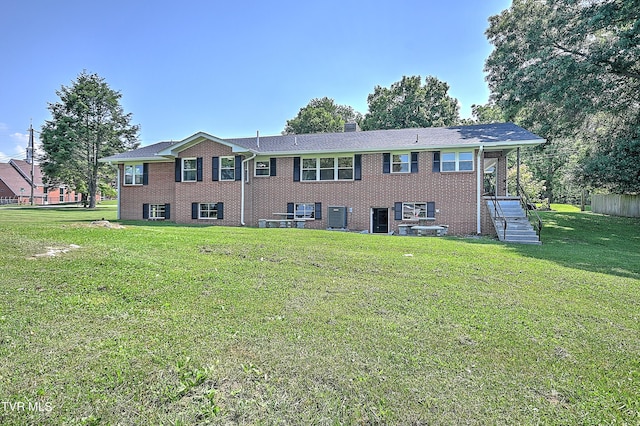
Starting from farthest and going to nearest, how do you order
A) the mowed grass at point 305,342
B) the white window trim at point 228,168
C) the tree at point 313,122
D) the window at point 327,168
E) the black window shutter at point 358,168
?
1. the tree at point 313,122
2. the white window trim at point 228,168
3. the window at point 327,168
4. the black window shutter at point 358,168
5. the mowed grass at point 305,342

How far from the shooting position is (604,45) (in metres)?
16.5

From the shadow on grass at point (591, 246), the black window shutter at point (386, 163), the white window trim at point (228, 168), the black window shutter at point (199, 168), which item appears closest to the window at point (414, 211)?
the black window shutter at point (386, 163)

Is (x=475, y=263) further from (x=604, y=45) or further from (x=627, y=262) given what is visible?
(x=604, y=45)

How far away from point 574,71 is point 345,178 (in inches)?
475

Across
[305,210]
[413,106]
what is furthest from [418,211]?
[413,106]

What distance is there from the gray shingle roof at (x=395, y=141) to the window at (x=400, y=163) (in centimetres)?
58

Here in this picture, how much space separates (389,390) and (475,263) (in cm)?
583

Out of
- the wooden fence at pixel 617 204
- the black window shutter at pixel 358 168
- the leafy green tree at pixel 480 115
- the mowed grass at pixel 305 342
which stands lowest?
the mowed grass at pixel 305 342

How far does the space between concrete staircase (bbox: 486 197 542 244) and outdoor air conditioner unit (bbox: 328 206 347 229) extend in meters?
6.82

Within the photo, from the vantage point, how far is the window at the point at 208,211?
19062 millimetres

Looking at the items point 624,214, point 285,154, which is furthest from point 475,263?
point 624,214

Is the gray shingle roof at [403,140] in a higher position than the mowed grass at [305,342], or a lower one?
higher

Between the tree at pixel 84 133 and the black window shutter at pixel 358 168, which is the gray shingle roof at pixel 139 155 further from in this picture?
the tree at pixel 84 133

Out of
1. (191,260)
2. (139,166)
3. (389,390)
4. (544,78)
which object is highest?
(544,78)
